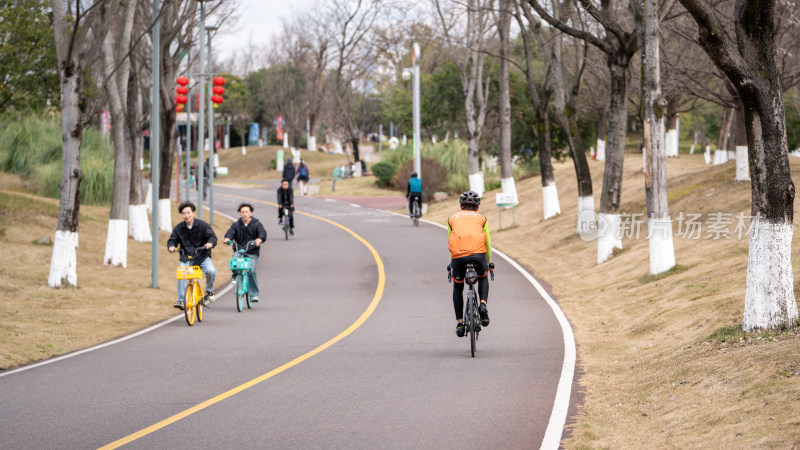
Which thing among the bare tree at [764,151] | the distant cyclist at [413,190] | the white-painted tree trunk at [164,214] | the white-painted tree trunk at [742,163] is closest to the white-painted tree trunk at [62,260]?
the white-painted tree trunk at [164,214]

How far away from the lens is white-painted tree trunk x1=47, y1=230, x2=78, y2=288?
63.7 ft

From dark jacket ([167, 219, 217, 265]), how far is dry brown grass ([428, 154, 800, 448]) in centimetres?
618

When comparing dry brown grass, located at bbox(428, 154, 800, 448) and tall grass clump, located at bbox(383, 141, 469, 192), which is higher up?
tall grass clump, located at bbox(383, 141, 469, 192)

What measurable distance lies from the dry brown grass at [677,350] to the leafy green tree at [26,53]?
1494cm

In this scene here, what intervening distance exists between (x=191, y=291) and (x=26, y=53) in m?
15.8

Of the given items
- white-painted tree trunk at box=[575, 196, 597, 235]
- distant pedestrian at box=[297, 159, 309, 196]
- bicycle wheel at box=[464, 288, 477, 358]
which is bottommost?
bicycle wheel at box=[464, 288, 477, 358]

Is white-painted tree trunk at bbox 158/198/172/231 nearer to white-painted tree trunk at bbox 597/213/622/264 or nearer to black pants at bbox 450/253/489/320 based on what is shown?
white-painted tree trunk at bbox 597/213/622/264

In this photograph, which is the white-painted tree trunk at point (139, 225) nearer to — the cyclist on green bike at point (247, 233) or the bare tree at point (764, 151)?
the cyclist on green bike at point (247, 233)

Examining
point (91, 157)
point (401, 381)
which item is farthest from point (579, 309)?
point (91, 157)

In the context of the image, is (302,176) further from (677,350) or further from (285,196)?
(677,350)

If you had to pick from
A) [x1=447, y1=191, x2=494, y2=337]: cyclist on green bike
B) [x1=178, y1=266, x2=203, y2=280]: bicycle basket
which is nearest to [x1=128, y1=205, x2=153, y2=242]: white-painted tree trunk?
[x1=178, y1=266, x2=203, y2=280]: bicycle basket

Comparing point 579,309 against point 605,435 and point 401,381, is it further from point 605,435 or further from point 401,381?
point 605,435

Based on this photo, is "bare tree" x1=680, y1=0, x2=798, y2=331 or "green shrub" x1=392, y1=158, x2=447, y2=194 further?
"green shrub" x1=392, y1=158, x2=447, y2=194

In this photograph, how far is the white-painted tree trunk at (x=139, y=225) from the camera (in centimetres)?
2922
